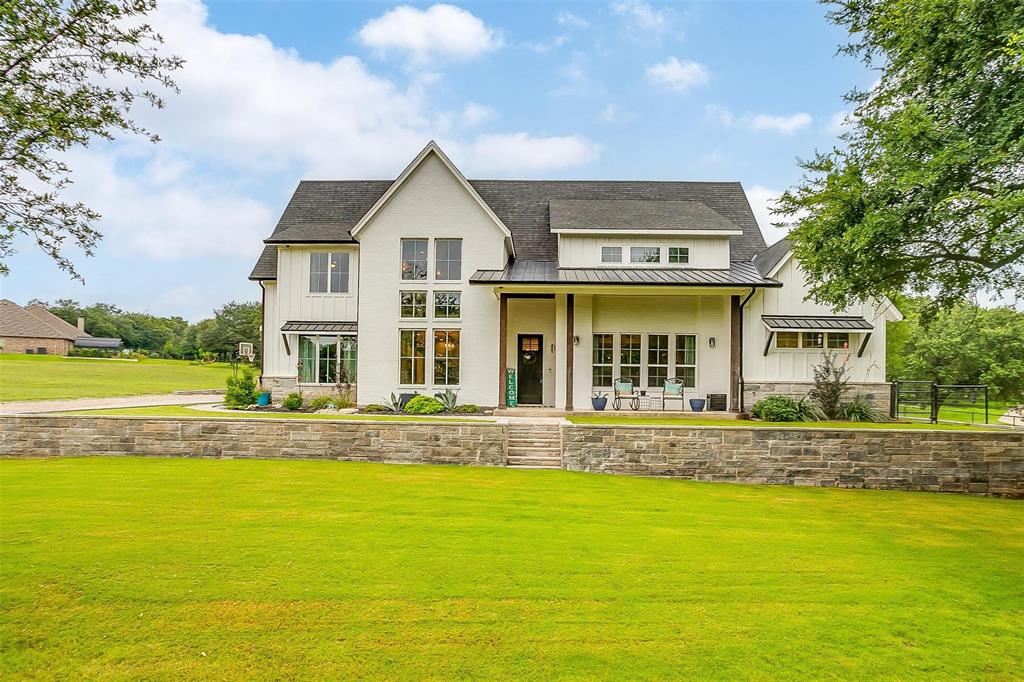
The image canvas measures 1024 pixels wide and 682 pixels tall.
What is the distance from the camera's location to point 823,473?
12.2 m

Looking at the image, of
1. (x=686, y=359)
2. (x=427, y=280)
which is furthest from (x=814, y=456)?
(x=427, y=280)

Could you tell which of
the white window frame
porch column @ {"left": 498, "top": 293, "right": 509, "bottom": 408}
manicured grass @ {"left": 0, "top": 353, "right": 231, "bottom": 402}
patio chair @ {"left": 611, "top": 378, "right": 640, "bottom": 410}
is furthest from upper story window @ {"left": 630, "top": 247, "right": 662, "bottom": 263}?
manicured grass @ {"left": 0, "top": 353, "right": 231, "bottom": 402}

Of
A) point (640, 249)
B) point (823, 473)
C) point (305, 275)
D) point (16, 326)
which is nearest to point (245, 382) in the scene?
point (305, 275)

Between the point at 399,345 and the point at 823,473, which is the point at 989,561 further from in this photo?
the point at 399,345

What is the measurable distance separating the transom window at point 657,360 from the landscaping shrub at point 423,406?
24.5ft

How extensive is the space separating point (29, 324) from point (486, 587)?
62.0 metres

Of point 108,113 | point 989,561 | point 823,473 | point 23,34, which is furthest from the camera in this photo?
point 823,473

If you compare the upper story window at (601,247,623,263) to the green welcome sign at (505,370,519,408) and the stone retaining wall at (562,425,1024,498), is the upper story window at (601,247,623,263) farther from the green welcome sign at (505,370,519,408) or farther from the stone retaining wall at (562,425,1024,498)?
the stone retaining wall at (562,425,1024,498)

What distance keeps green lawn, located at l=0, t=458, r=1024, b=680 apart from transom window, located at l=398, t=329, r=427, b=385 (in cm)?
915

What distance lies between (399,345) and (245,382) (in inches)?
225

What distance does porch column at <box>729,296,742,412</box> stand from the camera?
59.1 ft

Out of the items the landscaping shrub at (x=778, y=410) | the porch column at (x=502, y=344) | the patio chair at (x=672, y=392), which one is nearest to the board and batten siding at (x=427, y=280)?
the porch column at (x=502, y=344)

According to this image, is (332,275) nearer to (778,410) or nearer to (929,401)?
(778,410)

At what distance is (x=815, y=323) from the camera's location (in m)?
18.4
